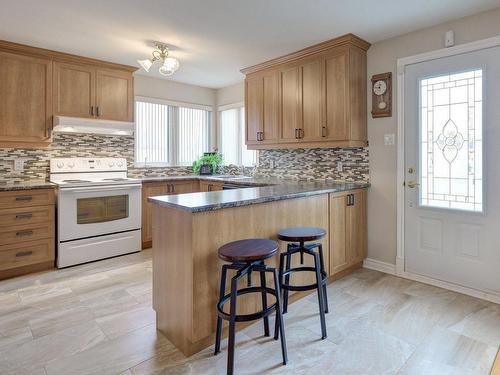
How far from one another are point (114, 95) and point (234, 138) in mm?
1919

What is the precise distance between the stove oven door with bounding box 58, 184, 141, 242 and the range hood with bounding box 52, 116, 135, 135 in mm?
757

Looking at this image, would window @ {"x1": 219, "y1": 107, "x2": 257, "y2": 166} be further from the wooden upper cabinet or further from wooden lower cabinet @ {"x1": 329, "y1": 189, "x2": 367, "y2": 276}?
wooden lower cabinet @ {"x1": 329, "y1": 189, "x2": 367, "y2": 276}

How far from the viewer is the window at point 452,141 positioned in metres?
2.66

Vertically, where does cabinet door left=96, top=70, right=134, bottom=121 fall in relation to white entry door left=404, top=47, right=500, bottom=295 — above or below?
above

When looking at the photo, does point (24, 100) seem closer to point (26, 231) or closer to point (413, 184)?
point (26, 231)

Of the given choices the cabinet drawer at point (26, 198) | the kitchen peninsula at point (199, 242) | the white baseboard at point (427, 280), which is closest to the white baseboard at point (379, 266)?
the white baseboard at point (427, 280)

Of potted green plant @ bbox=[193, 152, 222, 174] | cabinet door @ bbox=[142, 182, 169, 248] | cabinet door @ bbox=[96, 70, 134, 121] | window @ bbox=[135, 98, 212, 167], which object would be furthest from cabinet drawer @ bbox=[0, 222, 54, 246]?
potted green plant @ bbox=[193, 152, 222, 174]

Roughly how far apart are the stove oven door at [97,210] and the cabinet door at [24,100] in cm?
78

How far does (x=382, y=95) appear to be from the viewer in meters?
3.23

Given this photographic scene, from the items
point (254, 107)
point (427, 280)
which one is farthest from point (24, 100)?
point (427, 280)

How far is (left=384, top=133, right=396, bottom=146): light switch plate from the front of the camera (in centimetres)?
317

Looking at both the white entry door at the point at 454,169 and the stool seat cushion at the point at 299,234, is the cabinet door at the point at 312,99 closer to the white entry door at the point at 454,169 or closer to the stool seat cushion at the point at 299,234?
the white entry door at the point at 454,169

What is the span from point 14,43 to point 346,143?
3.56m

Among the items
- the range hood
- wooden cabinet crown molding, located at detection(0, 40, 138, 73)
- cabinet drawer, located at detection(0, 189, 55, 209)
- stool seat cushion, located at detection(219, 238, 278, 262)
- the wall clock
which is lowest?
stool seat cushion, located at detection(219, 238, 278, 262)
